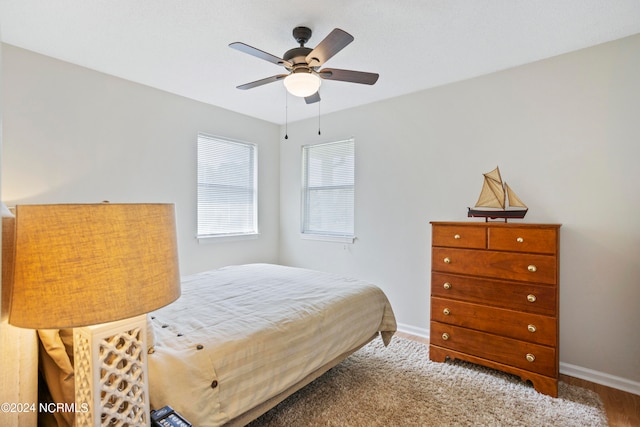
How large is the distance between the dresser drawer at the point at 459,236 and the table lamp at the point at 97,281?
7.18 ft

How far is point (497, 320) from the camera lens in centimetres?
242

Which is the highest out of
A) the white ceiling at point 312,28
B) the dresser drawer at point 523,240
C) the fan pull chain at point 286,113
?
the white ceiling at point 312,28

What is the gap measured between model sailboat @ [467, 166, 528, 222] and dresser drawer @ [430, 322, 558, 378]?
3.02ft

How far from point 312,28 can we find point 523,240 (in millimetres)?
2097

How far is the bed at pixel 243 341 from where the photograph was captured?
1363 millimetres

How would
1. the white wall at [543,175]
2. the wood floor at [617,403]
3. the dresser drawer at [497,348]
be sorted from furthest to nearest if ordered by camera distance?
the white wall at [543,175], the dresser drawer at [497,348], the wood floor at [617,403]

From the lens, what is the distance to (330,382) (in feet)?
7.70

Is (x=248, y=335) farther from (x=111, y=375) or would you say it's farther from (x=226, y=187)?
(x=226, y=187)

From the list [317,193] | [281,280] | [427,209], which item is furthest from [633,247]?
[317,193]

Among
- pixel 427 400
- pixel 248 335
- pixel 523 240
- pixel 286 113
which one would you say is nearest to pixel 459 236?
pixel 523 240

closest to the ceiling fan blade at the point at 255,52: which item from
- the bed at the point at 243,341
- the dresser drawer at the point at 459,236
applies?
the bed at the point at 243,341

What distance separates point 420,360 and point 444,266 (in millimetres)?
823

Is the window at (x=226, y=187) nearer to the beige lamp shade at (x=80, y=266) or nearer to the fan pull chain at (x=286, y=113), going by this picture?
the fan pull chain at (x=286, y=113)

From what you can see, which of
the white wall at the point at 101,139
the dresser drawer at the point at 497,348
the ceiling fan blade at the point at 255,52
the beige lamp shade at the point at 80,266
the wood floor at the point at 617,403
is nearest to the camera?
the beige lamp shade at the point at 80,266
